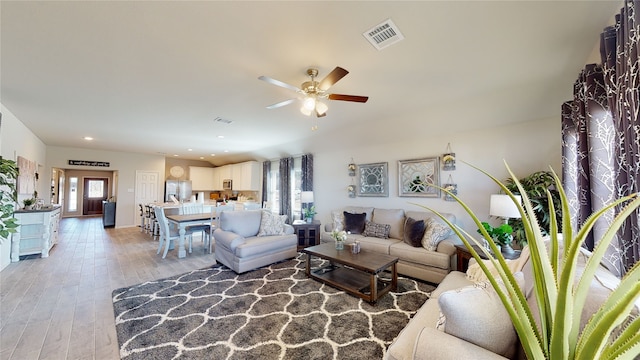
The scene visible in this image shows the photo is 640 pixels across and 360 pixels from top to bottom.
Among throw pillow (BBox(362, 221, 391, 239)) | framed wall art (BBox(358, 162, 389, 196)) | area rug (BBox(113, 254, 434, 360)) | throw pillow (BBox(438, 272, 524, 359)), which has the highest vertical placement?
framed wall art (BBox(358, 162, 389, 196))

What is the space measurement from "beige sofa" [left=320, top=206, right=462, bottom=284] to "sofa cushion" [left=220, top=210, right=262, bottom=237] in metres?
1.74

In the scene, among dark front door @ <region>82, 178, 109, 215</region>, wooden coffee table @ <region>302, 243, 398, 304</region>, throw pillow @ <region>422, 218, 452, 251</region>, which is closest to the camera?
wooden coffee table @ <region>302, 243, 398, 304</region>

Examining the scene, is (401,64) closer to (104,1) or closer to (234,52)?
(234,52)

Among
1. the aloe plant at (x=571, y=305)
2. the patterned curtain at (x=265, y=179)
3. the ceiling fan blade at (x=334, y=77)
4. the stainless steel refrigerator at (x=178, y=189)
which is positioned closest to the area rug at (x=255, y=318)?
the aloe plant at (x=571, y=305)

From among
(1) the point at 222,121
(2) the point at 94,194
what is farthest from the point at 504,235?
(2) the point at 94,194

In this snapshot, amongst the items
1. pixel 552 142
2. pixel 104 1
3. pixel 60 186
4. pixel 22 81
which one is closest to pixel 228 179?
pixel 22 81

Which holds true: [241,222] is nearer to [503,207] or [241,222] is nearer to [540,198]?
[503,207]

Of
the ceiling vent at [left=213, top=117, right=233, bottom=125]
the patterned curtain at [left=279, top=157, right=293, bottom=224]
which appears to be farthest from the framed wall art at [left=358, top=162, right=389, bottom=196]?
the ceiling vent at [left=213, top=117, right=233, bottom=125]

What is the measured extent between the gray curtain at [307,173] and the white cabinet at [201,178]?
545 centimetres

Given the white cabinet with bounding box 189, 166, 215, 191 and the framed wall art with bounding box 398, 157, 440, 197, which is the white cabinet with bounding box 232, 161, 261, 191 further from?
the framed wall art with bounding box 398, 157, 440, 197

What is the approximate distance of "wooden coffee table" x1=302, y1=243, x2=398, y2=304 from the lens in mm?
2760

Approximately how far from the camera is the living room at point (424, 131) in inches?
102

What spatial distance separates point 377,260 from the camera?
3.01m

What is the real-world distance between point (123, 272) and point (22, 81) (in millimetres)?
2789
